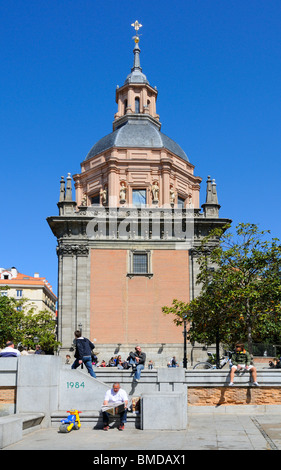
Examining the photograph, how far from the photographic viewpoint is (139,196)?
43219mm

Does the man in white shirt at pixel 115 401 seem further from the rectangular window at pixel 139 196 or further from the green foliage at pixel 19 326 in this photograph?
the rectangular window at pixel 139 196

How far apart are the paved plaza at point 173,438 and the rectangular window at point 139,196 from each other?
99.1 ft

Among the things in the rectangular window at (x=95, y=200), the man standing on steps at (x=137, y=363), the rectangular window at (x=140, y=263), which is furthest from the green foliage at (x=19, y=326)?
the man standing on steps at (x=137, y=363)

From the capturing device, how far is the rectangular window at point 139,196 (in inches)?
1692

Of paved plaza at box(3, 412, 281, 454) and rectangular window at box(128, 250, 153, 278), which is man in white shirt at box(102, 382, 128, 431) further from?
rectangular window at box(128, 250, 153, 278)

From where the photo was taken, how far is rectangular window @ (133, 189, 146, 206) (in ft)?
141

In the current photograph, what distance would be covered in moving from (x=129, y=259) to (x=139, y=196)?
694 cm

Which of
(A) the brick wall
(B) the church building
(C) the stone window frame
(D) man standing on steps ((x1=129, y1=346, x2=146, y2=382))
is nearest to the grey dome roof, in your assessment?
(B) the church building

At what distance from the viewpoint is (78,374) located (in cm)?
1413

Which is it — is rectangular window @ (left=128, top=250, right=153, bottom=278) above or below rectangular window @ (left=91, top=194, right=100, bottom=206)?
below

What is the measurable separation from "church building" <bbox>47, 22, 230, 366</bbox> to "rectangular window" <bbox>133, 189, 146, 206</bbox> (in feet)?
0.25

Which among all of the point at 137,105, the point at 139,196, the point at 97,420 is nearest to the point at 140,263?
the point at 139,196
